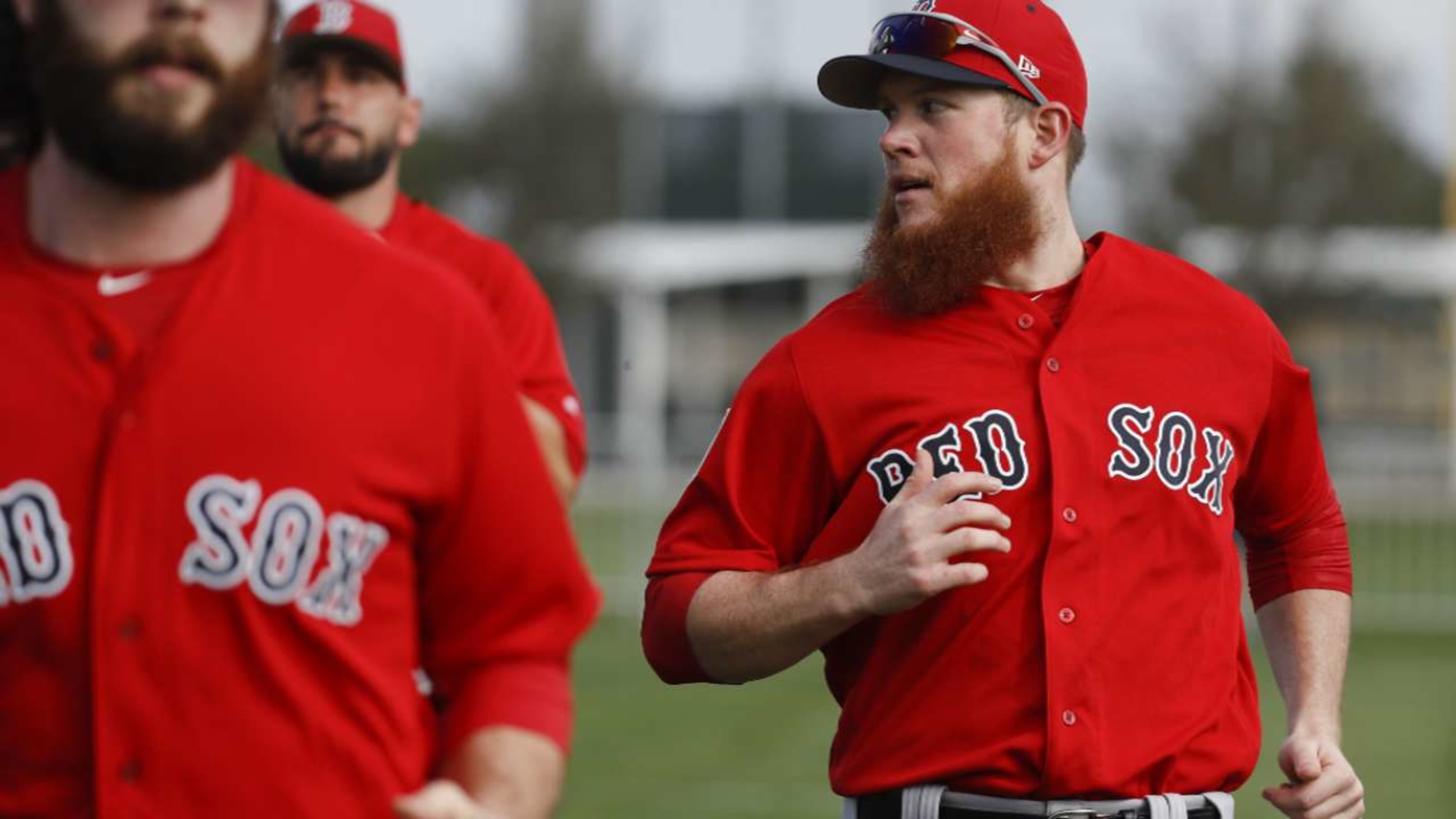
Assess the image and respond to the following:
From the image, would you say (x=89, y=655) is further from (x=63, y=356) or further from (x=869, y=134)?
(x=869, y=134)

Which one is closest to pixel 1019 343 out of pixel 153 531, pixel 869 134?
pixel 153 531

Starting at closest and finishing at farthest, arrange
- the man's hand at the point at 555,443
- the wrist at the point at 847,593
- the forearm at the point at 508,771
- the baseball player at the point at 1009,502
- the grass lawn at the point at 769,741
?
the forearm at the point at 508,771 < the wrist at the point at 847,593 < the baseball player at the point at 1009,502 < the man's hand at the point at 555,443 < the grass lawn at the point at 769,741

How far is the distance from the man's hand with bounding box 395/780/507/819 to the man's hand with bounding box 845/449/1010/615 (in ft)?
4.17

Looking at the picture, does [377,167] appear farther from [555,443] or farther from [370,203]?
→ [555,443]

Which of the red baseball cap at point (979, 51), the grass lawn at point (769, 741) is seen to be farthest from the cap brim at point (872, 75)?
the grass lawn at point (769, 741)

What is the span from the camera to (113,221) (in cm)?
296

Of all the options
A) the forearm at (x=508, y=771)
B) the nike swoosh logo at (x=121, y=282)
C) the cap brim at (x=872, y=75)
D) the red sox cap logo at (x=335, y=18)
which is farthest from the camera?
the red sox cap logo at (x=335, y=18)

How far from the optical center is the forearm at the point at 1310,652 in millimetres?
4664

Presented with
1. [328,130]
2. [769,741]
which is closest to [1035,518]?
[328,130]

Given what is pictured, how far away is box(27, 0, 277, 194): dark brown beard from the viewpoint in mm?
2826

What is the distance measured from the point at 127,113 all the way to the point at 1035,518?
2.12 meters

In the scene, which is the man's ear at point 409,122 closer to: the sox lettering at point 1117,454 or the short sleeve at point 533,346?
the short sleeve at point 533,346

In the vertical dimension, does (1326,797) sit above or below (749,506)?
below

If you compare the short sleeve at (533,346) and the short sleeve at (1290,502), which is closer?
the short sleeve at (1290,502)
